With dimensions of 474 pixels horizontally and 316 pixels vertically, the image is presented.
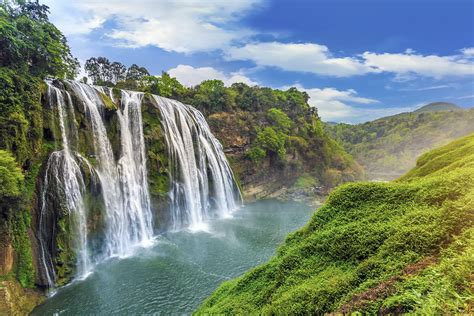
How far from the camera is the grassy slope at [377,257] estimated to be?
12.6 ft

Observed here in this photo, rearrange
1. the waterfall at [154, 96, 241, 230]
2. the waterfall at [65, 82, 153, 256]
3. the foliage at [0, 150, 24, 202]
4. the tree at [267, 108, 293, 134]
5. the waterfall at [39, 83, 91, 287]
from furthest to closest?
1. the tree at [267, 108, 293, 134]
2. the waterfall at [154, 96, 241, 230]
3. the waterfall at [65, 82, 153, 256]
4. the waterfall at [39, 83, 91, 287]
5. the foliage at [0, 150, 24, 202]

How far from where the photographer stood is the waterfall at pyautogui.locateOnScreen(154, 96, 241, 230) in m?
22.1

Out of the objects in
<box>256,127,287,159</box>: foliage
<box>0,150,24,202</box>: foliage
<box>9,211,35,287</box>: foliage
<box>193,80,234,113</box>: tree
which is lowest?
<box>9,211,35,287</box>: foliage

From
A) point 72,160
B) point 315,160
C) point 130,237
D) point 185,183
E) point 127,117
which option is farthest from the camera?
Answer: point 315,160

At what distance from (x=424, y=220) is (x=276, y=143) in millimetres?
32255

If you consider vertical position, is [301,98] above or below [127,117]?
above

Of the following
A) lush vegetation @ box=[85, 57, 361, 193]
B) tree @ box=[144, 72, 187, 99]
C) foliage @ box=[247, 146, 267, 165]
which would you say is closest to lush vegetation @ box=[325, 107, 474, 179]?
lush vegetation @ box=[85, 57, 361, 193]

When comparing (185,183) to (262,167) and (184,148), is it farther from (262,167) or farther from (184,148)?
(262,167)

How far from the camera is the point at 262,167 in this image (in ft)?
122

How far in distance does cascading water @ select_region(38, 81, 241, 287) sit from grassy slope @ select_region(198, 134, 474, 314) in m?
9.67

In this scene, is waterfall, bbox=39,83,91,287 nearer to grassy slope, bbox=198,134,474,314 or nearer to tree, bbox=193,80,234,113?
grassy slope, bbox=198,134,474,314

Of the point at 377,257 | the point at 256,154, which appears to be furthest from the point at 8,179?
the point at 256,154

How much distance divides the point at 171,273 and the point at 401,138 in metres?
87.8

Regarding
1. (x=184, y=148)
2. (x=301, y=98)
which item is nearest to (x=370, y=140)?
(x=301, y=98)
